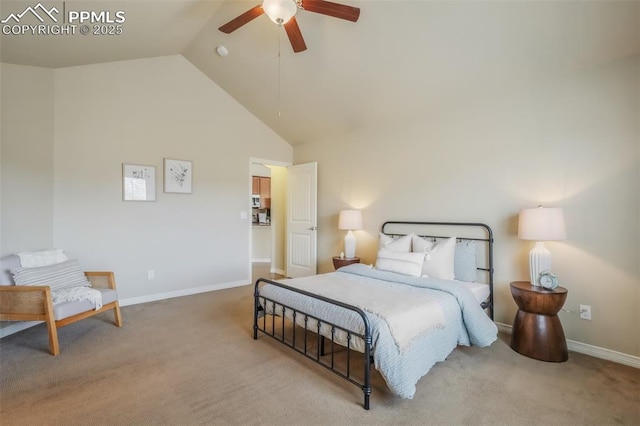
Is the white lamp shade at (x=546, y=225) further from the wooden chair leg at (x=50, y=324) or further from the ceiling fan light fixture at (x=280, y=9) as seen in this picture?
the wooden chair leg at (x=50, y=324)

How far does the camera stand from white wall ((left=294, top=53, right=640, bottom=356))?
8.54 ft

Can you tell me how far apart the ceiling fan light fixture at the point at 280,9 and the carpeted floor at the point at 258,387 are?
2.73 metres

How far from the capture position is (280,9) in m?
2.25

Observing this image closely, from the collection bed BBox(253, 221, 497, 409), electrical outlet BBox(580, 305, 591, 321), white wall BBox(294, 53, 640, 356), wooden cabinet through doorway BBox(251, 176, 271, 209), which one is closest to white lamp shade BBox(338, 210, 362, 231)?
white wall BBox(294, 53, 640, 356)

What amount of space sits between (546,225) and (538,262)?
35cm

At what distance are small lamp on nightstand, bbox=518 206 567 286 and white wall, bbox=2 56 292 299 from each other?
410 centimetres

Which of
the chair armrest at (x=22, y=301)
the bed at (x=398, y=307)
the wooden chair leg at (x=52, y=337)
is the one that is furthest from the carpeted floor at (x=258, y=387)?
the chair armrest at (x=22, y=301)

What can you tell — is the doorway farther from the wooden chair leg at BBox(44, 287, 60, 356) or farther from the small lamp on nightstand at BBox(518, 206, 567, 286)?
the small lamp on nightstand at BBox(518, 206, 567, 286)

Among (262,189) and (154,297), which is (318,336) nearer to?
(154,297)

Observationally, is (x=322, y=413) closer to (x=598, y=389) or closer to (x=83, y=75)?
(x=598, y=389)

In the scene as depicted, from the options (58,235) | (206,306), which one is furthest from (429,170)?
(58,235)

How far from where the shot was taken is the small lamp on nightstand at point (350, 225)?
4574 millimetres
